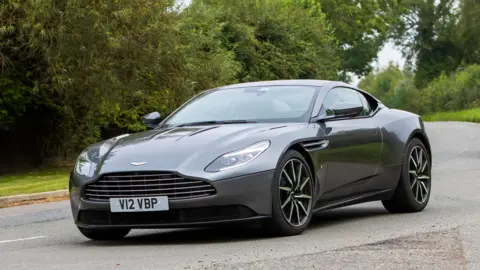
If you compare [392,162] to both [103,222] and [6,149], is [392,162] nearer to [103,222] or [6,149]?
[103,222]

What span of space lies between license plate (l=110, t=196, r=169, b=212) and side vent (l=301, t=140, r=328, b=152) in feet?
4.64

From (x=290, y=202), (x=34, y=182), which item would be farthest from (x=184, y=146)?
(x=34, y=182)

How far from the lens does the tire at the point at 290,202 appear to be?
8.88 metres

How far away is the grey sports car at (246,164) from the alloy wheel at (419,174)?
0.62ft

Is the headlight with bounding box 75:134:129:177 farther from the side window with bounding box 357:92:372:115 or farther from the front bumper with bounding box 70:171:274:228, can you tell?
the side window with bounding box 357:92:372:115

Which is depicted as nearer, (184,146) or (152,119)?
(184,146)

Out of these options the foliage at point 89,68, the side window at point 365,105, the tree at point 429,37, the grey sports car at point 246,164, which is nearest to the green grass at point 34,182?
the foliage at point 89,68

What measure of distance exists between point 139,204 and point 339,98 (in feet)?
8.98

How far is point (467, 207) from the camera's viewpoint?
1148cm

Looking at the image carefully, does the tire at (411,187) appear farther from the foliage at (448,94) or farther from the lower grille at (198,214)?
the foliage at (448,94)

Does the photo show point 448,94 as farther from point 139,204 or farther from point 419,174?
point 139,204

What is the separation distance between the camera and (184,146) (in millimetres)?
8984

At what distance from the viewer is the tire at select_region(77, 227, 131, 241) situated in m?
9.47

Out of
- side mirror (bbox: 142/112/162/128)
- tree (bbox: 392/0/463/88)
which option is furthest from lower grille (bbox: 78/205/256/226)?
tree (bbox: 392/0/463/88)
